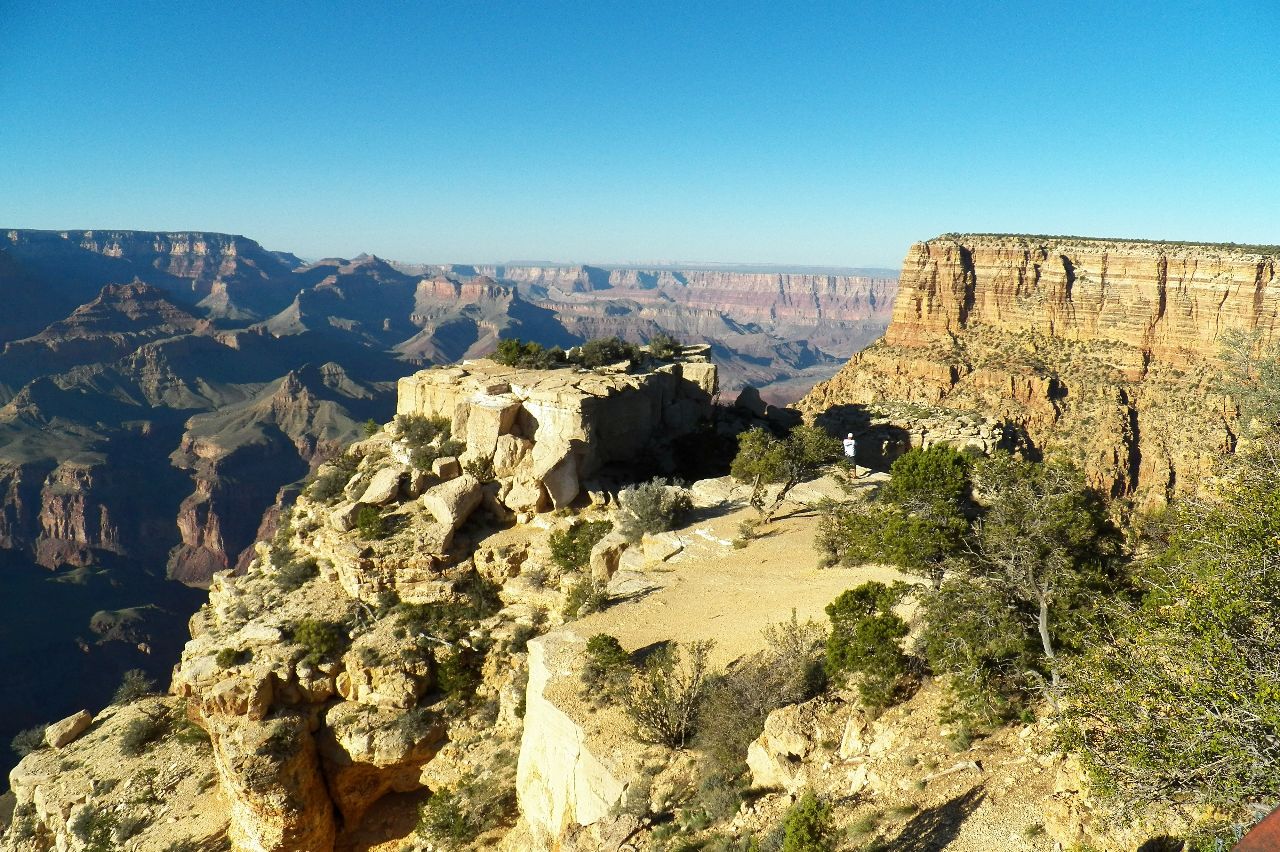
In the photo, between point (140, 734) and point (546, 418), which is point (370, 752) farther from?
→ point (546, 418)

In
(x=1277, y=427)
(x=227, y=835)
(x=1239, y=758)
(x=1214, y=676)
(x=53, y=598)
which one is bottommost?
(x=53, y=598)

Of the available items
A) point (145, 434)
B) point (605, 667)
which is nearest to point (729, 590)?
point (605, 667)

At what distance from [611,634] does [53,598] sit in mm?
90867

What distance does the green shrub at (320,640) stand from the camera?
2070 centimetres

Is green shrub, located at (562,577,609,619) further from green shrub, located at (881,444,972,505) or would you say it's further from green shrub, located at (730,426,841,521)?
green shrub, located at (881,444,972,505)

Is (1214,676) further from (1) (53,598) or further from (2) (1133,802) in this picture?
(1) (53,598)

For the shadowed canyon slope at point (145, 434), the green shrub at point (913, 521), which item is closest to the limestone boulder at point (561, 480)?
the green shrub at point (913, 521)

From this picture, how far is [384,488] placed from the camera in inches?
1006

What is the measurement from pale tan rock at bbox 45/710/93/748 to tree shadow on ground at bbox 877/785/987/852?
27.8m

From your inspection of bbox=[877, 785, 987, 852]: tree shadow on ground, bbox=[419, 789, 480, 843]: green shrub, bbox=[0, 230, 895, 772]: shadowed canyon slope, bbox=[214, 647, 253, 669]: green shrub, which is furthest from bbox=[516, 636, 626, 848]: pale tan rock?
bbox=[0, 230, 895, 772]: shadowed canyon slope

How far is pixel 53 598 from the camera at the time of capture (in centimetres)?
7625

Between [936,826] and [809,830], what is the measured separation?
2137 mm

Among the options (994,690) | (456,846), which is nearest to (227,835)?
(456,846)

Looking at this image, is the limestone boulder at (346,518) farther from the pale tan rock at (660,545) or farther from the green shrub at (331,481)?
the pale tan rock at (660,545)
